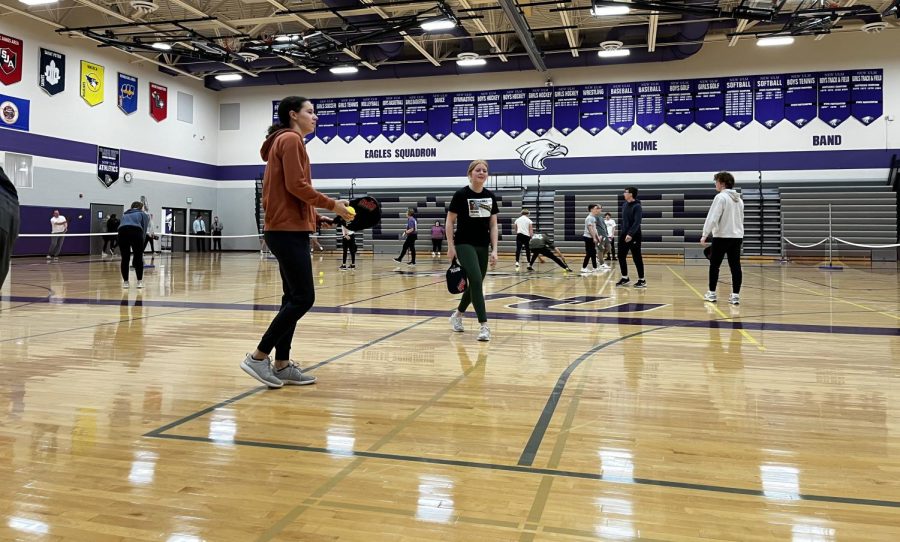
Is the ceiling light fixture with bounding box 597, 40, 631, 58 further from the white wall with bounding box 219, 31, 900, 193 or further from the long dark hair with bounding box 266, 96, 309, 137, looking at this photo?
the long dark hair with bounding box 266, 96, 309, 137

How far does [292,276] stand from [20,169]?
67.9ft

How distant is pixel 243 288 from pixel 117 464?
26.4ft

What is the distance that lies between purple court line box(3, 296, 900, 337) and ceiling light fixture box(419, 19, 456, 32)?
13.0 m

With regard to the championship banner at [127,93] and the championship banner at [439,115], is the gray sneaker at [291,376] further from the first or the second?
the championship banner at [127,93]

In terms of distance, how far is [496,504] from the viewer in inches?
83.5

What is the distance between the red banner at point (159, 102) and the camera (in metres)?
24.7

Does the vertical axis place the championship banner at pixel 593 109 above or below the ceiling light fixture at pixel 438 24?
below

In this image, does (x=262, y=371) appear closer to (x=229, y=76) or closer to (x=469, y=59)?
(x=469, y=59)

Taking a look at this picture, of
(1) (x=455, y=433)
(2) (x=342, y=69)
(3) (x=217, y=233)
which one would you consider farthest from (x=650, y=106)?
(1) (x=455, y=433)

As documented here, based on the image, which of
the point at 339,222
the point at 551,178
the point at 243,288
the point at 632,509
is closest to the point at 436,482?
the point at 632,509

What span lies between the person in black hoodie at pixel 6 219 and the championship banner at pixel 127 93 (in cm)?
2442

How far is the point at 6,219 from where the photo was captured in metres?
2.05

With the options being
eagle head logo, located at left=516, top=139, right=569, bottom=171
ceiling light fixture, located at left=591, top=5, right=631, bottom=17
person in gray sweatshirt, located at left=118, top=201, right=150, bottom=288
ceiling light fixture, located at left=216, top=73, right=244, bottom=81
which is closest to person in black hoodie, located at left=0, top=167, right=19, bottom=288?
person in gray sweatshirt, located at left=118, top=201, right=150, bottom=288

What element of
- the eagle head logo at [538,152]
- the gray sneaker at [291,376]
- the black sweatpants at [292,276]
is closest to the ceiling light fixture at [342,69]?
the eagle head logo at [538,152]
